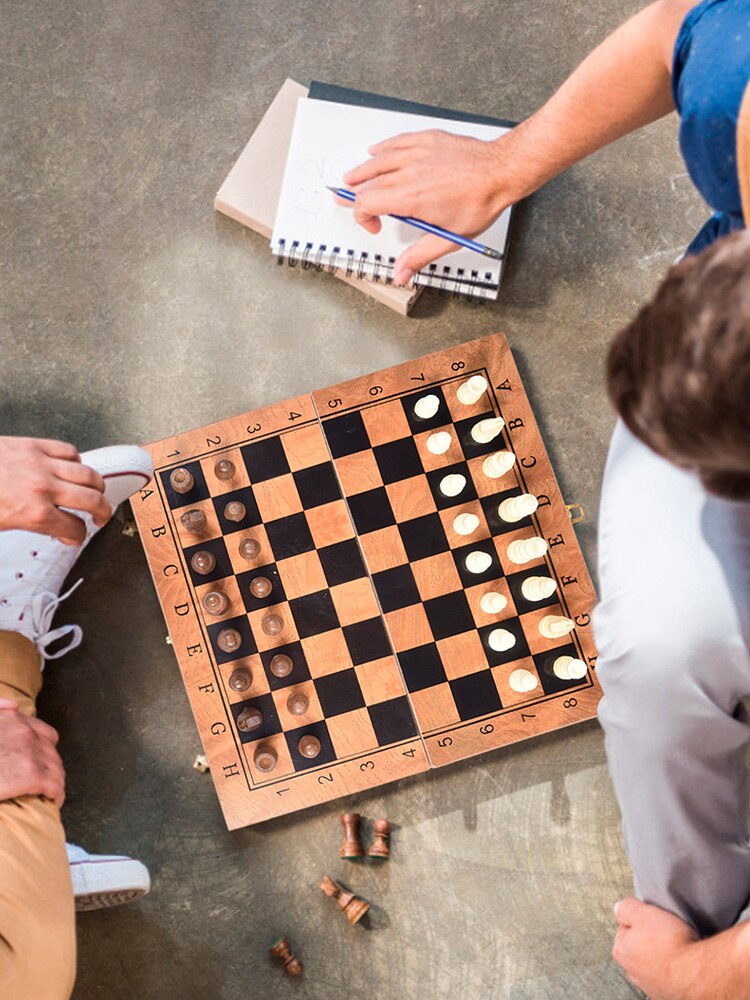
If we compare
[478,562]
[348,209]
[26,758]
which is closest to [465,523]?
[478,562]

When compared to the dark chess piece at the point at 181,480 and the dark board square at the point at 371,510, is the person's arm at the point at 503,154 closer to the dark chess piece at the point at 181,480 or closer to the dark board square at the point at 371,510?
the dark board square at the point at 371,510

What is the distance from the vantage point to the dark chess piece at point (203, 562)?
1818 millimetres

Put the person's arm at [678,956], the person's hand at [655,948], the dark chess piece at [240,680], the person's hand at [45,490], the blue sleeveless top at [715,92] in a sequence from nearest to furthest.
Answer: the blue sleeveless top at [715,92]
the person's arm at [678,956]
the person's hand at [655,948]
the person's hand at [45,490]
the dark chess piece at [240,680]

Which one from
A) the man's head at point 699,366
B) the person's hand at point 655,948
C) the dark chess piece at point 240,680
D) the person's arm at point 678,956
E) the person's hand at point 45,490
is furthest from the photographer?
the dark chess piece at point 240,680

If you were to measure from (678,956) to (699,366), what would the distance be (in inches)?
40.5

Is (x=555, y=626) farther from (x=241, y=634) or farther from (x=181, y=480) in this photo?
(x=181, y=480)

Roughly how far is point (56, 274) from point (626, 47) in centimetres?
135

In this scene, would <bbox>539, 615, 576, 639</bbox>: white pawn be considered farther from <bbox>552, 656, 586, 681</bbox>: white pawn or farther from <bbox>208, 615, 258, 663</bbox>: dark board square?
<bbox>208, 615, 258, 663</bbox>: dark board square

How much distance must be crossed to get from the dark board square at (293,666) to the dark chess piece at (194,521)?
31 centimetres

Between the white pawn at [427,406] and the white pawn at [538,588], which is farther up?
the white pawn at [427,406]

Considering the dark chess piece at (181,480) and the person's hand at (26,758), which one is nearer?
the person's hand at (26,758)

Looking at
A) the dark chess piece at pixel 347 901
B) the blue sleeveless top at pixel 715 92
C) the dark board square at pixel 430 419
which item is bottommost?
the dark chess piece at pixel 347 901

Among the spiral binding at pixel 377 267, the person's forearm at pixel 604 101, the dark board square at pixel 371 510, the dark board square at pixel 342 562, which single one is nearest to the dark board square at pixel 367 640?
the dark board square at pixel 342 562

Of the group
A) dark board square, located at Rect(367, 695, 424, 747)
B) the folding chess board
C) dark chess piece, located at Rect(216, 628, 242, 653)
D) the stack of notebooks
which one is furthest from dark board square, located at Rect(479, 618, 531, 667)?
the stack of notebooks
